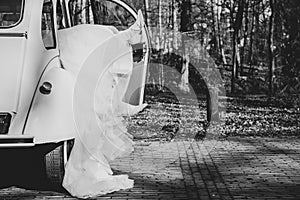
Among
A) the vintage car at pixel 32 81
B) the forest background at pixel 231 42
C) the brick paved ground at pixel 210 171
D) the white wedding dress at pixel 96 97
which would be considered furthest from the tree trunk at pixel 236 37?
the vintage car at pixel 32 81

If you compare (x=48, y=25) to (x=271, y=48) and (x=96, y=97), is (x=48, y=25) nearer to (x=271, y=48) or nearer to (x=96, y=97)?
(x=96, y=97)

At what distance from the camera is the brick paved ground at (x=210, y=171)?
6605 millimetres

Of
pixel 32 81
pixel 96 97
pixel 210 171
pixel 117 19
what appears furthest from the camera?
pixel 117 19

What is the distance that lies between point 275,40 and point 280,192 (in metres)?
10.7

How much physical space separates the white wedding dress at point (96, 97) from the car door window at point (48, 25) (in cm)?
17

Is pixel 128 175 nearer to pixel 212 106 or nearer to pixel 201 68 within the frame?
pixel 212 106

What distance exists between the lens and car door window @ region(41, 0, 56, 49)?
6.60m

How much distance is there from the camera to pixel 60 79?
6.26m

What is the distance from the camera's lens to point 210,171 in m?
8.01

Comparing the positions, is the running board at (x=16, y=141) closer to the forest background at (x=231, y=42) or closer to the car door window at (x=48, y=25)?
the car door window at (x=48, y=25)

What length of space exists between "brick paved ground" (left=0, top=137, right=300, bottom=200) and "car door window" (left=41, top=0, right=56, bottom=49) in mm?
1717

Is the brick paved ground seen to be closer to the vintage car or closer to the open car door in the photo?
the vintage car

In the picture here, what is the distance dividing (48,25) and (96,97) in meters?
1.00

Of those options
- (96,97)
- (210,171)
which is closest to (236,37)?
(210,171)
